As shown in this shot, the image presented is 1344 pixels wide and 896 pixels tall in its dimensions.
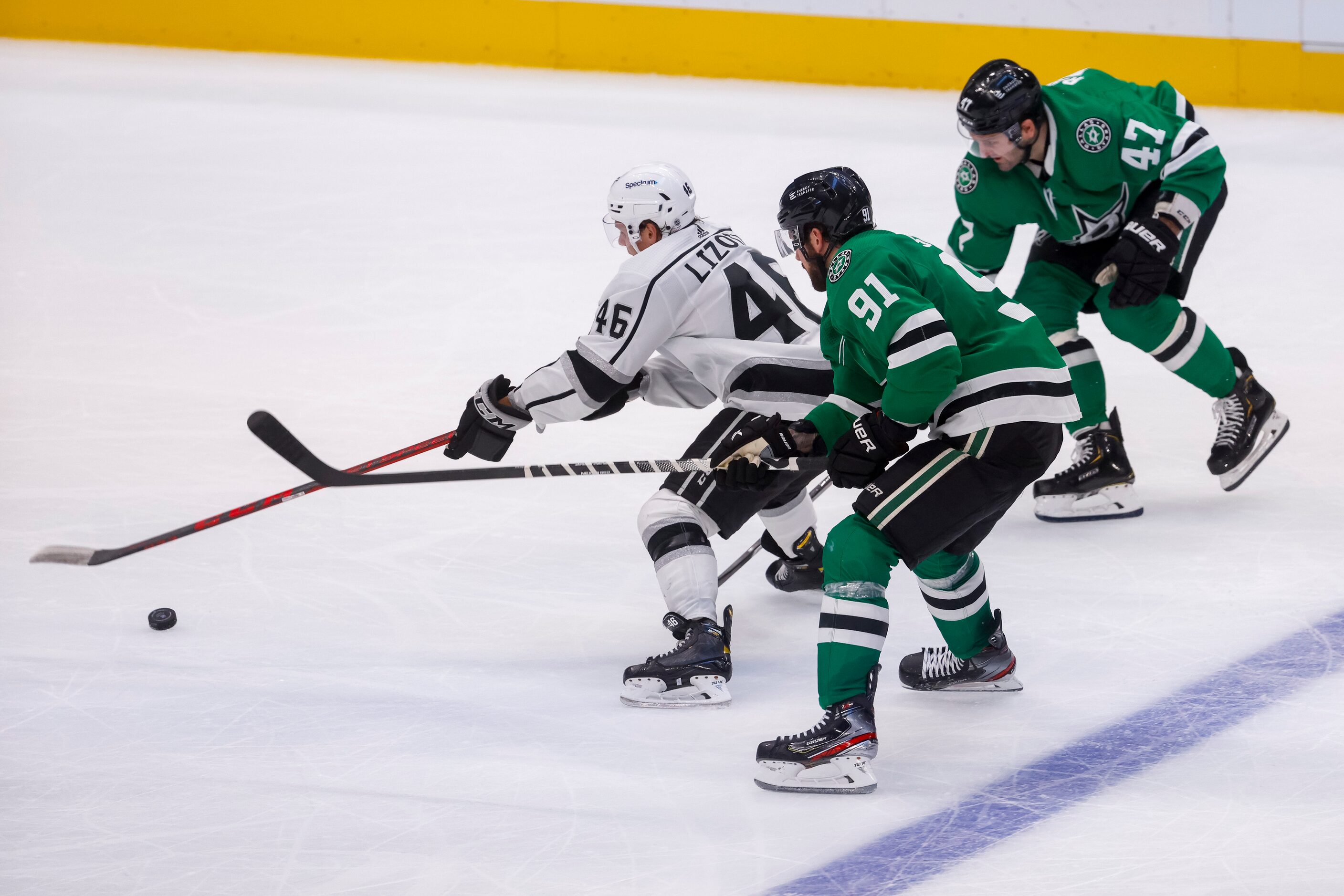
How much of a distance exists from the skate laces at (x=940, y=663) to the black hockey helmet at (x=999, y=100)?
1.35 meters

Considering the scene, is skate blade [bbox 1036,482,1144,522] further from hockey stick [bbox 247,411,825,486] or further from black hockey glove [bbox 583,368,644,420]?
black hockey glove [bbox 583,368,644,420]

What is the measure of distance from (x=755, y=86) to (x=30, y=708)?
562cm

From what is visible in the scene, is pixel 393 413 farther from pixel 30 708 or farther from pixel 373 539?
pixel 30 708

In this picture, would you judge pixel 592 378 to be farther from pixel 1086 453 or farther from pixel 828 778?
pixel 1086 453

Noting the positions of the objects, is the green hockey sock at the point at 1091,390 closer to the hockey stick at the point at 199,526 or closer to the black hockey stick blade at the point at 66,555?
the hockey stick at the point at 199,526

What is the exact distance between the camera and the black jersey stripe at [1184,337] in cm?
376

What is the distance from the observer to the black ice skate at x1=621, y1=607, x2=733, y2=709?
2.88 metres

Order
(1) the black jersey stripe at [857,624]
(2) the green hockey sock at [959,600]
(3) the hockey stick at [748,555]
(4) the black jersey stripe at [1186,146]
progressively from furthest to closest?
(4) the black jersey stripe at [1186,146]
(3) the hockey stick at [748,555]
(2) the green hockey sock at [959,600]
(1) the black jersey stripe at [857,624]

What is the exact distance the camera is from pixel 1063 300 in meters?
3.87

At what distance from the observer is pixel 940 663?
291cm

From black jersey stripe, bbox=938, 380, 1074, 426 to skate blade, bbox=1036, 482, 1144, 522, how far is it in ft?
4.63

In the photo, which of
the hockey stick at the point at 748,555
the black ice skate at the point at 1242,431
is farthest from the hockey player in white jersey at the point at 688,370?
the black ice skate at the point at 1242,431

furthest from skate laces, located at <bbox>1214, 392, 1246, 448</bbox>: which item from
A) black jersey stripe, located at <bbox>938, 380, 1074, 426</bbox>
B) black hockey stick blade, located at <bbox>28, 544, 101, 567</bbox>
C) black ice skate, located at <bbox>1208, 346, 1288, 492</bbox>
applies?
black hockey stick blade, located at <bbox>28, 544, 101, 567</bbox>

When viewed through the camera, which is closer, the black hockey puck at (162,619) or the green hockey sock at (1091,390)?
the black hockey puck at (162,619)
